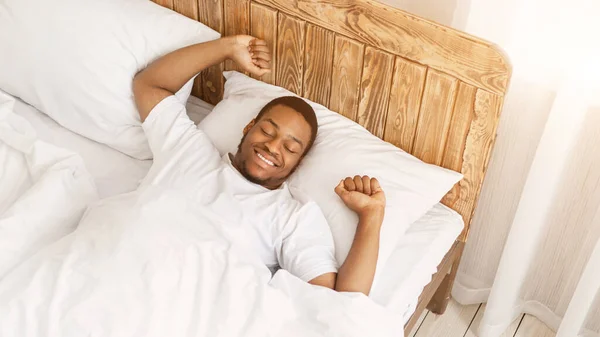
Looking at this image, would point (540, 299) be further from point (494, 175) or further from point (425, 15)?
point (425, 15)

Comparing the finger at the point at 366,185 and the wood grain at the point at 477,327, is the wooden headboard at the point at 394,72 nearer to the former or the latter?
the finger at the point at 366,185

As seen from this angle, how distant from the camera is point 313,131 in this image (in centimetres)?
→ 153

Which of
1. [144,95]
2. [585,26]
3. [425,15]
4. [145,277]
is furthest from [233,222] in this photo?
[585,26]

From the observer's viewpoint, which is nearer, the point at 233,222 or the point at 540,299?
the point at 233,222

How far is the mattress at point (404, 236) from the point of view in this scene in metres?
1.39

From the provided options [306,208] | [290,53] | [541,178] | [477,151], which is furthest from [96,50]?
[541,178]

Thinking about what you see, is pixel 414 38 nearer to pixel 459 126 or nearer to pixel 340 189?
pixel 459 126

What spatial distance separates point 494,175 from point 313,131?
1.59 feet

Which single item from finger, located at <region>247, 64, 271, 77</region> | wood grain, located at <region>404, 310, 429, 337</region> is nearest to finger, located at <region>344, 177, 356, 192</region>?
finger, located at <region>247, 64, 271, 77</region>

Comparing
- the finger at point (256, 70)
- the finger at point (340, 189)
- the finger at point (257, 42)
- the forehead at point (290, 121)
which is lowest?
the finger at point (340, 189)

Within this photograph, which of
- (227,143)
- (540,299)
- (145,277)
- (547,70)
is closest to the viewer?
(145,277)

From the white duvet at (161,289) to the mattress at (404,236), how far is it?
4.6 inches

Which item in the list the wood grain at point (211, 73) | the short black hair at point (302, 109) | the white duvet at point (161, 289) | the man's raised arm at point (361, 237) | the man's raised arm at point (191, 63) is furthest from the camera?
the wood grain at point (211, 73)

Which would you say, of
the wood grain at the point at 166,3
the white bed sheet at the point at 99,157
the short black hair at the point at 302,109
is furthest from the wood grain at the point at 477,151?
the wood grain at the point at 166,3
